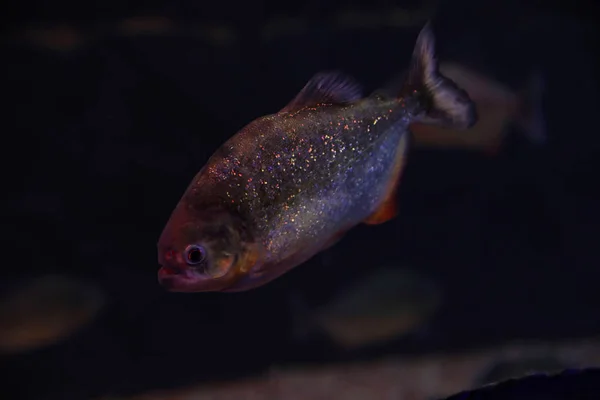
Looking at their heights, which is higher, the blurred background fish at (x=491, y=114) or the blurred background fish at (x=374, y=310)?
the blurred background fish at (x=491, y=114)

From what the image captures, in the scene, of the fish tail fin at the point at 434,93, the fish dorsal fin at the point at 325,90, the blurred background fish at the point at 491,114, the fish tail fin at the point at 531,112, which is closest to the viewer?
the fish dorsal fin at the point at 325,90

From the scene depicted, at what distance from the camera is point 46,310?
313 cm

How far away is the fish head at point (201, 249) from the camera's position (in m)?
1.07

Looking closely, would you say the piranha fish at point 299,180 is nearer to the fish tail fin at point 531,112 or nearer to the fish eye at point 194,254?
the fish eye at point 194,254

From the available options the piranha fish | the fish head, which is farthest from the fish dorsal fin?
the fish head

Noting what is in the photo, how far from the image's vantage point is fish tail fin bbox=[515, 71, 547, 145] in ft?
10.9

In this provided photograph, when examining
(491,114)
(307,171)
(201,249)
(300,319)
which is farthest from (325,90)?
(300,319)

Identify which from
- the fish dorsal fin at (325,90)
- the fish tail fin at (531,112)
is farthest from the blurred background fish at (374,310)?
the fish dorsal fin at (325,90)

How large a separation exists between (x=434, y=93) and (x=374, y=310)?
248 cm

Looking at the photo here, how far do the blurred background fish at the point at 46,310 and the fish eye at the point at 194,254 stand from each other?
233 centimetres

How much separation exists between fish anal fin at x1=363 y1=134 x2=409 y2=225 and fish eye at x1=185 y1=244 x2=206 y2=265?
471mm

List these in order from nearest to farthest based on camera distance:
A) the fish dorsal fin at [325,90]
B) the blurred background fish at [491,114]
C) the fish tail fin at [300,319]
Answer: the fish dorsal fin at [325,90], the blurred background fish at [491,114], the fish tail fin at [300,319]

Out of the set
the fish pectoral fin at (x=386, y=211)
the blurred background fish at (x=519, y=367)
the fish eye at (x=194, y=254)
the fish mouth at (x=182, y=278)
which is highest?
the fish pectoral fin at (x=386, y=211)

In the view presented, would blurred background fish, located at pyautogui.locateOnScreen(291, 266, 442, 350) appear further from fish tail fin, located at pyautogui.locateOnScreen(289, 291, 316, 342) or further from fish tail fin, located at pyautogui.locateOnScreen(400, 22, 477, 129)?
fish tail fin, located at pyautogui.locateOnScreen(400, 22, 477, 129)
